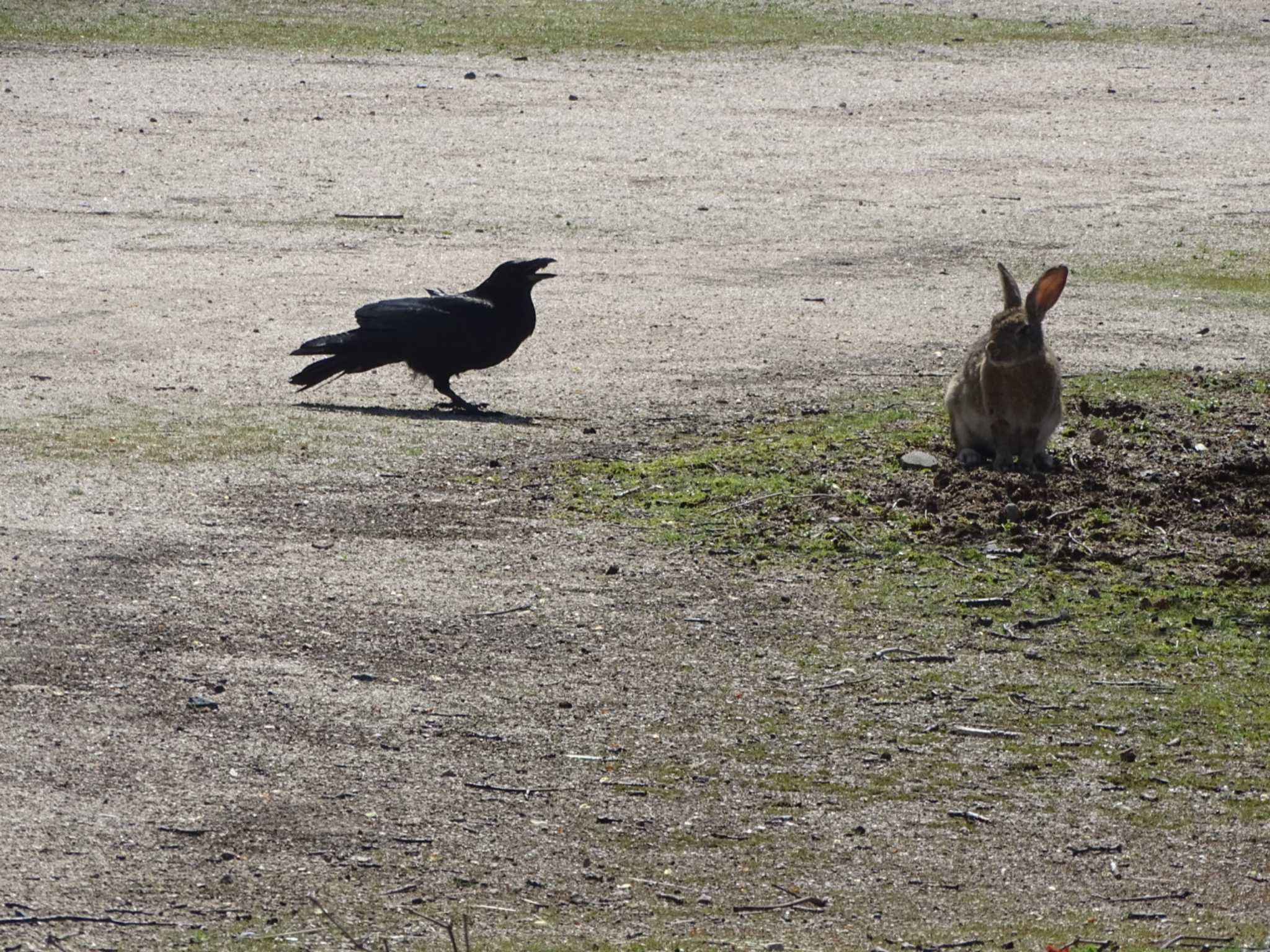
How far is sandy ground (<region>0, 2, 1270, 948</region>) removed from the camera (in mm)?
4793

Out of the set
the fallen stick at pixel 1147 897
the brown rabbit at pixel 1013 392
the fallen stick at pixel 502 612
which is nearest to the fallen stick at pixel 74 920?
the fallen stick at pixel 1147 897

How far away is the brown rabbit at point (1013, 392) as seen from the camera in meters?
8.16

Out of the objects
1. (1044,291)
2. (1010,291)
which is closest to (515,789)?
(1044,291)

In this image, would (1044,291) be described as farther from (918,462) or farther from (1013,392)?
(918,462)

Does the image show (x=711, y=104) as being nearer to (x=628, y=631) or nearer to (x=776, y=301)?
(x=776, y=301)

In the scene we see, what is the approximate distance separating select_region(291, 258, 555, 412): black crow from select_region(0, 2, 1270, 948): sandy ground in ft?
0.88

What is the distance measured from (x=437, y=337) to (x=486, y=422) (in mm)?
561

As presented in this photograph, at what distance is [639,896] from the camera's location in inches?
181

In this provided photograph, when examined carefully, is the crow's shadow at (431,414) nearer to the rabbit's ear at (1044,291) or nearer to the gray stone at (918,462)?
the gray stone at (918,462)

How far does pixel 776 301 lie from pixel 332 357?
12.1 ft

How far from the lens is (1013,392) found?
8.09 m

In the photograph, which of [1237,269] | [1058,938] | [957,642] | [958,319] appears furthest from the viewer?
[1237,269]

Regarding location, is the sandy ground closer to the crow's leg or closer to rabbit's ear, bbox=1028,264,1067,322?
the crow's leg

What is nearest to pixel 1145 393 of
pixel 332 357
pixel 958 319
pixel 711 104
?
pixel 958 319
